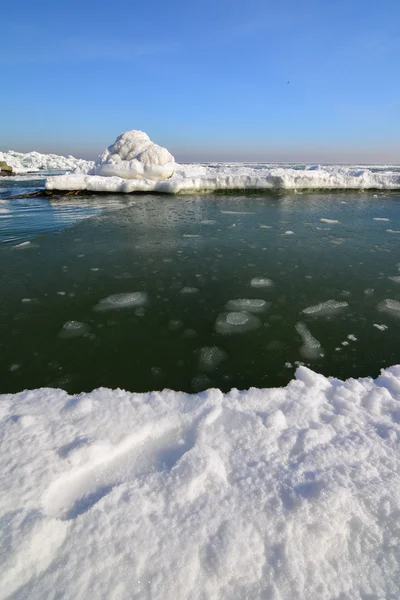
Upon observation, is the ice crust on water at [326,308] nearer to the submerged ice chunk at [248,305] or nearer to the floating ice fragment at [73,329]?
the submerged ice chunk at [248,305]

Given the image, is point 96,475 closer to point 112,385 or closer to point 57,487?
point 57,487

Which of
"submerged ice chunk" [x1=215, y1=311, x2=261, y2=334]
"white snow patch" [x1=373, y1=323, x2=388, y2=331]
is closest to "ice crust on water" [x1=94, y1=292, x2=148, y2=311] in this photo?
"submerged ice chunk" [x1=215, y1=311, x2=261, y2=334]

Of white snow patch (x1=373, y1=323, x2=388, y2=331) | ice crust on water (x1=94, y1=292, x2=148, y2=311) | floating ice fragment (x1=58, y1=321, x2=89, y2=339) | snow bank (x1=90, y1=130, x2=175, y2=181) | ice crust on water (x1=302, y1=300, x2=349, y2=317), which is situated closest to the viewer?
floating ice fragment (x1=58, y1=321, x2=89, y2=339)

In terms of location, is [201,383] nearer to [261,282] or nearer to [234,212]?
[261,282]

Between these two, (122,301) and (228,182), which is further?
(228,182)

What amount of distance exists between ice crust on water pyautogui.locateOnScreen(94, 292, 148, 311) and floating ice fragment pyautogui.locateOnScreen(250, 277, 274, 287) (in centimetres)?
147

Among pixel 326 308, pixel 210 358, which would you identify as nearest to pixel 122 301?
pixel 210 358

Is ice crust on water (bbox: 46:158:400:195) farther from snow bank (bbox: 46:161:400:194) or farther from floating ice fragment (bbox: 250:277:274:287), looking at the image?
floating ice fragment (bbox: 250:277:274:287)

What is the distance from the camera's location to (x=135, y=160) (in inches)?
571

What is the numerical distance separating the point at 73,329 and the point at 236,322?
166cm

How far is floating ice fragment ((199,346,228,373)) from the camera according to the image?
8.02ft

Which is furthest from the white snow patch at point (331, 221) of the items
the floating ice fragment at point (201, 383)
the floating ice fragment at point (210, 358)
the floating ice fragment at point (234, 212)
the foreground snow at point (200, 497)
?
the floating ice fragment at point (201, 383)

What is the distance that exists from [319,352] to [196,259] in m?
2.92

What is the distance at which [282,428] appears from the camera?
1799mm
